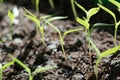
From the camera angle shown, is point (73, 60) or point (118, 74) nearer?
point (118, 74)

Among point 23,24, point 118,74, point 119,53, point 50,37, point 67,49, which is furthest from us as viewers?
point 23,24

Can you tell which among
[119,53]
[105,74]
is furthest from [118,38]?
[105,74]

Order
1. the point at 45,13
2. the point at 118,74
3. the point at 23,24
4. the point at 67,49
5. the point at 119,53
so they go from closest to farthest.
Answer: the point at 118,74, the point at 119,53, the point at 67,49, the point at 23,24, the point at 45,13

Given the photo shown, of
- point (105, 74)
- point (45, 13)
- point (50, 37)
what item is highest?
point (45, 13)

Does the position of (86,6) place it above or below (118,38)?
above

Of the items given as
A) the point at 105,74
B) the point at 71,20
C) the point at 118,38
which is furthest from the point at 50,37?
the point at 105,74

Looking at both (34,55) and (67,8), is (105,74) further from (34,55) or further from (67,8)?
(67,8)

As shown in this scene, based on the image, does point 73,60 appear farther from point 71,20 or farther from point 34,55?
point 71,20
